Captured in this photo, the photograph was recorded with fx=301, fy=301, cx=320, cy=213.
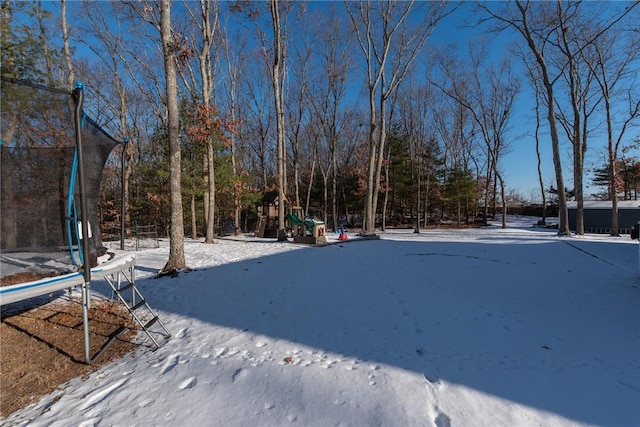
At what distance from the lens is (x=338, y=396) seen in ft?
7.38

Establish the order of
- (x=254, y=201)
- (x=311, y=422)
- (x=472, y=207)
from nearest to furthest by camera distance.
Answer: (x=311, y=422) < (x=254, y=201) < (x=472, y=207)

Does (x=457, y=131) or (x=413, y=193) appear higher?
(x=457, y=131)

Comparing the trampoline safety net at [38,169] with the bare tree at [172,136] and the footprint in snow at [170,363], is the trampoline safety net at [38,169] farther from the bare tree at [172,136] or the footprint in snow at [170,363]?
the bare tree at [172,136]

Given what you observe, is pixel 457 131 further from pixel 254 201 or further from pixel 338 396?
pixel 338 396

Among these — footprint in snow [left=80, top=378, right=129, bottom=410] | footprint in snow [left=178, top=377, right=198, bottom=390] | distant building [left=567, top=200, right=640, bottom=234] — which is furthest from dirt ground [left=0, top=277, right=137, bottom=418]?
distant building [left=567, top=200, right=640, bottom=234]

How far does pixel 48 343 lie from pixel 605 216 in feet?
91.2

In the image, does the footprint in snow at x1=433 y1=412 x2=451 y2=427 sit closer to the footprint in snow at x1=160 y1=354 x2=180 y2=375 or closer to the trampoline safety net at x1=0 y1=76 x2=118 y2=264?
the footprint in snow at x1=160 y1=354 x2=180 y2=375

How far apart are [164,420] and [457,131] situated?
30275 mm

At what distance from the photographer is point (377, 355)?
2908mm

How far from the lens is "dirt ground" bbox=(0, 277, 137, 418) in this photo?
245cm

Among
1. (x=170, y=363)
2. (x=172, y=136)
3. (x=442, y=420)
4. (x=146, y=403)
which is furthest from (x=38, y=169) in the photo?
(x=442, y=420)

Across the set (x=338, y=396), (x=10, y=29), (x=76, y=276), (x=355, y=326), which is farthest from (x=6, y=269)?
(x=10, y=29)

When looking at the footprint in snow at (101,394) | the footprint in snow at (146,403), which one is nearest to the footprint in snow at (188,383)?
the footprint in snow at (146,403)

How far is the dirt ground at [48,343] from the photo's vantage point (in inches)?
96.5
